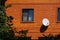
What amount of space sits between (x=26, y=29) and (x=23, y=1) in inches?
104

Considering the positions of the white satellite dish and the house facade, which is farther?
the house facade

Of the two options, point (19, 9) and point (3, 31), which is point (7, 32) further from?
point (19, 9)


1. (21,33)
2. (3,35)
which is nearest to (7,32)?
(3,35)

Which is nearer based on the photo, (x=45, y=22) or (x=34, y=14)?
(x=45, y=22)

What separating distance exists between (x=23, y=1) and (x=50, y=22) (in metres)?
3.21

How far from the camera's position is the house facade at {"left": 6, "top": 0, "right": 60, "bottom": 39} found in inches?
1305

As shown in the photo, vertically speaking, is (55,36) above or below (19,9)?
below

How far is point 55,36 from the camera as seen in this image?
3284 cm

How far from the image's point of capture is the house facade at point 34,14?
33.2 metres

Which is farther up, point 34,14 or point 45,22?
point 34,14

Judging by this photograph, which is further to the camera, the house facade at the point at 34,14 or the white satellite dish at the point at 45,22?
the house facade at the point at 34,14

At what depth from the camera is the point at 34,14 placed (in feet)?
109

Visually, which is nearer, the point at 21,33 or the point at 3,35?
the point at 3,35

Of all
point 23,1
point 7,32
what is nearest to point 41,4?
point 23,1
